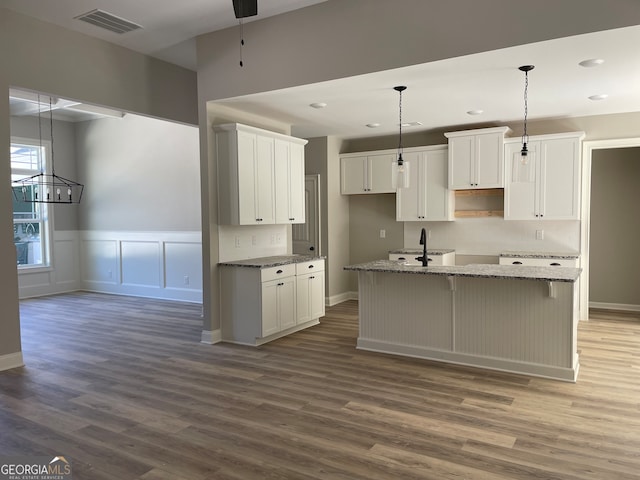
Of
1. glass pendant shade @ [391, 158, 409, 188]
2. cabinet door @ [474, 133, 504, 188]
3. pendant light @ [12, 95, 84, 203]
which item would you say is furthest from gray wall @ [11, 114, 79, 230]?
cabinet door @ [474, 133, 504, 188]

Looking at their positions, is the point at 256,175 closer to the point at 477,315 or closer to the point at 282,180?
the point at 282,180

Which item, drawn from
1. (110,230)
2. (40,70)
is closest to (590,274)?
(40,70)

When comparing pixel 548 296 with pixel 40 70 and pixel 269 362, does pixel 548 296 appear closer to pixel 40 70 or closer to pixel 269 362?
pixel 269 362

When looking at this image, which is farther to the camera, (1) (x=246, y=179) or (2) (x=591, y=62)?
(1) (x=246, y=179)

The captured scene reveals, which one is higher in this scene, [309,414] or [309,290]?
[309,290]

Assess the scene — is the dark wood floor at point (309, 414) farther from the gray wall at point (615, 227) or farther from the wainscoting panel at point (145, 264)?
the wainscoting panel at point (145, 264)

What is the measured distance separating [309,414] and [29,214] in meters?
7.61

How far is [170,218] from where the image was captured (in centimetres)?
798

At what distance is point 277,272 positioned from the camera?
534cm

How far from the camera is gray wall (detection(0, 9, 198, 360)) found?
14.5 feet

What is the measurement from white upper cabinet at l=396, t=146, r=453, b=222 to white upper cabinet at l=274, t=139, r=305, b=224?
5.50 ft

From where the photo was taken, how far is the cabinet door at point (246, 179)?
523 cm

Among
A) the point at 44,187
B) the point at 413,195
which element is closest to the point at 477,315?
the point at 413,195

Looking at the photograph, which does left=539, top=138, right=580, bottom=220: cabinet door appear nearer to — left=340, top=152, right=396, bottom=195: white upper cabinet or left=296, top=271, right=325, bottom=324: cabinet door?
left=340, top=152, right=396, bottom=195: white upper cabinet
